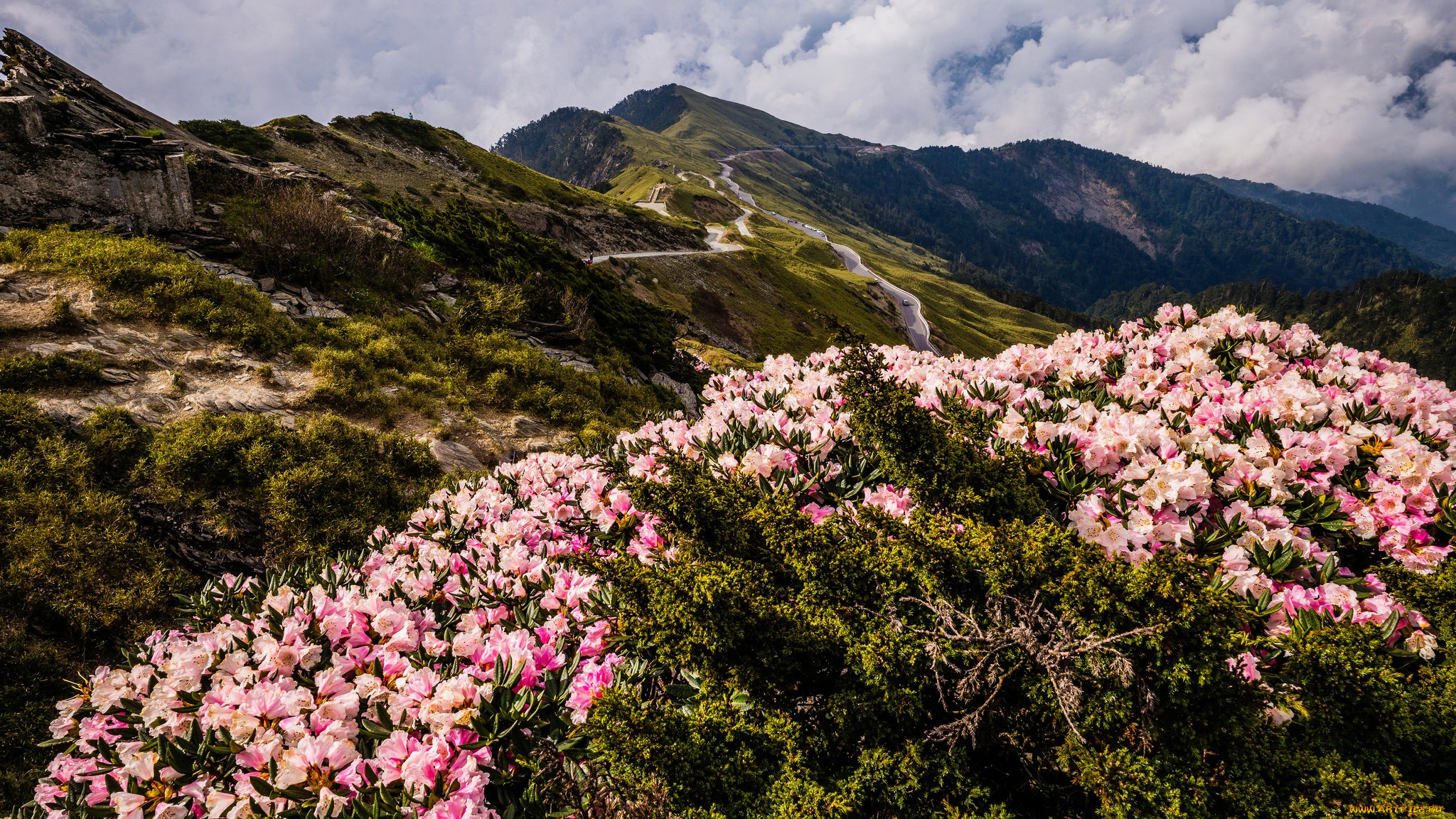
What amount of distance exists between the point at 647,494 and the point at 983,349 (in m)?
92.0

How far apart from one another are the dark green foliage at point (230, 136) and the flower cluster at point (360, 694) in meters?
43.8

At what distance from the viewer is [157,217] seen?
1205 cm

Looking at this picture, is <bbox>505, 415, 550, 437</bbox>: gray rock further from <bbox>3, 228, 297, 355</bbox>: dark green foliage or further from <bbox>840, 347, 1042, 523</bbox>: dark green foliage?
<bbox>840, 347, 1042, 523</bbox>: dark green foliage

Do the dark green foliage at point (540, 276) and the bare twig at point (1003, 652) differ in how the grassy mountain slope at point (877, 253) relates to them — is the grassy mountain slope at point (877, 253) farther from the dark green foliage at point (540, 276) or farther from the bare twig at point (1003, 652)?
the bare twig at point (1003, 652)

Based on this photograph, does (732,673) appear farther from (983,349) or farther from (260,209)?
(983,349)

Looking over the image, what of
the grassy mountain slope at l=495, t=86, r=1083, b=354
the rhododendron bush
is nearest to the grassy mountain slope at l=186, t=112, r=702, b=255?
the grassy mountain slope at l=495, t=86, r=1083, b=354

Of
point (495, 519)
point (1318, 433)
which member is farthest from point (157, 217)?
point (1318, 433)

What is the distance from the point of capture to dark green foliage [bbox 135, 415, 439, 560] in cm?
649

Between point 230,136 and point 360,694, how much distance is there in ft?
156

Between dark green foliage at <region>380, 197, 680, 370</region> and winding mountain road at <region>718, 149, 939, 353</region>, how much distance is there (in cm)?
2719

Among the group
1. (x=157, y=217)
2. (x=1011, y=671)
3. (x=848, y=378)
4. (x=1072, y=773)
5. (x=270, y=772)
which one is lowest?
(x=270, y=772)

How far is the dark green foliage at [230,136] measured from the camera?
106 feet

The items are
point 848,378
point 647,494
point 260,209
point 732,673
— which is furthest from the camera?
point 260,209

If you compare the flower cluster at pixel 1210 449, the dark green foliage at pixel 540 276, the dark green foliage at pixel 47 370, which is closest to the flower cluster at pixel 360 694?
the flower cluster at pixel 1210 449
